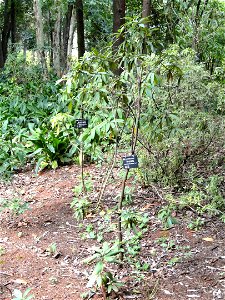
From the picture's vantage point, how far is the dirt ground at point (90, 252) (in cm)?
311

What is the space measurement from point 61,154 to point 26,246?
99.8 inches

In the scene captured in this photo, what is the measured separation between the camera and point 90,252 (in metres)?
3.70

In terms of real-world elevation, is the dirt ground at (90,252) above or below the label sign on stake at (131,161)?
below

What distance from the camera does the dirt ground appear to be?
3.11m

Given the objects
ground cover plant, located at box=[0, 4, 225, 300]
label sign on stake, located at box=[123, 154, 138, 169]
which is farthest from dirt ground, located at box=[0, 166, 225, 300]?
label sign on stake, located at box=[123, 154, 138, 169]

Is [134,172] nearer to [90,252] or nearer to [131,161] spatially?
[90,252]

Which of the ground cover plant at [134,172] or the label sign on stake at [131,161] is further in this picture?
the ground cover plant at [134,172]

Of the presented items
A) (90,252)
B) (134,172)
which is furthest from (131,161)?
(134,172)

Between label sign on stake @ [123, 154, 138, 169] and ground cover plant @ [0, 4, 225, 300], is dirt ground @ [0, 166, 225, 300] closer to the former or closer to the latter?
ground cover plant @ [0, 4, 225, 300]

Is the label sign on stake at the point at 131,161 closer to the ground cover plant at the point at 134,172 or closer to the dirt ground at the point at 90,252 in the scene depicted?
the ground cover plant at the point at 134,172

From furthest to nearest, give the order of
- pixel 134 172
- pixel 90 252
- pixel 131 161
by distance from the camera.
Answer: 1. pixel 134 172
2. pixel 90 252
3. pixel 131 161

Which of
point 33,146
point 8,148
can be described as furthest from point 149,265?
point 33,146

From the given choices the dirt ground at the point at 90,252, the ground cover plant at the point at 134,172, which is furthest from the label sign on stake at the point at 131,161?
the dirt ground at the point at 90,252

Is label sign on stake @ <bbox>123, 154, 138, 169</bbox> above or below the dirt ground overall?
above
